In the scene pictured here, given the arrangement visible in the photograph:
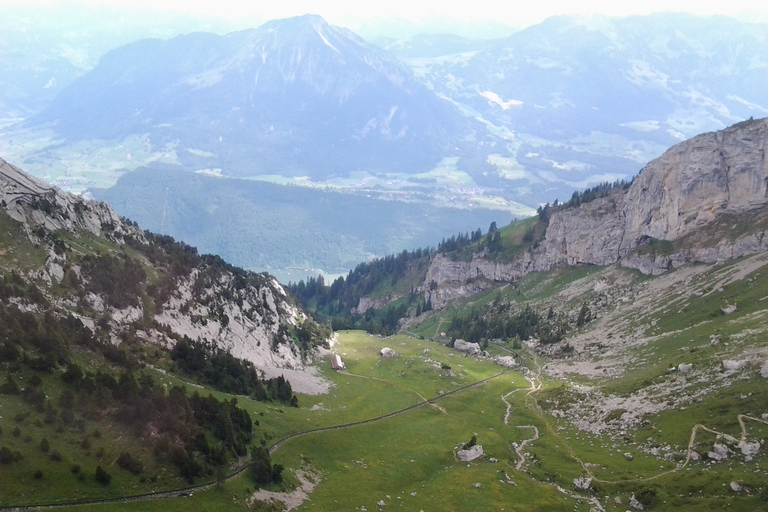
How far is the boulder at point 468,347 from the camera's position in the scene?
566 ft

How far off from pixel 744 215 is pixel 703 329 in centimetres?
6057

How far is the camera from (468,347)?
17438cm

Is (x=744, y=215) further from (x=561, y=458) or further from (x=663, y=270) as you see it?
(x=561, y=458)

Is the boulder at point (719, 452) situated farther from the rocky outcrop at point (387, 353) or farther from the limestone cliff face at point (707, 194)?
the limestone cliff face at point (707, 194)

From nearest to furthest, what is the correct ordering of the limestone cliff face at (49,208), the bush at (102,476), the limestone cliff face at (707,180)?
the bush at (102,476), the limestone cliff face at (49,208), the limestone cliff face at (707,180)

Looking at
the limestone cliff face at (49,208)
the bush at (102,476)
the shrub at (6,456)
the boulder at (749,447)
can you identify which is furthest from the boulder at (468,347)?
the shrub at (6,456)

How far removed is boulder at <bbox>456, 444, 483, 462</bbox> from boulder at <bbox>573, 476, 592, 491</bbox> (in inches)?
596

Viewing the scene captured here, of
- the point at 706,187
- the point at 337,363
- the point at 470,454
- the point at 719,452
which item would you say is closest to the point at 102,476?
the point at 470,454

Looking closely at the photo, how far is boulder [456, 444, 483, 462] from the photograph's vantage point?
8512cm

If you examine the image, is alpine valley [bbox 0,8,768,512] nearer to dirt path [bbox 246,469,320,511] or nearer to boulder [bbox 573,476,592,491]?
dirt path [bbox 246,469,320,511]

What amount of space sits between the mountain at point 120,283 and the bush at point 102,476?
36.5 meters

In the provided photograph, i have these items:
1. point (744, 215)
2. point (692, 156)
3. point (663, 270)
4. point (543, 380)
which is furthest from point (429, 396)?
point (692, 156)

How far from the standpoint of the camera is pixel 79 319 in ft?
289

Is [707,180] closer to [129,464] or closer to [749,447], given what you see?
[749,447]
